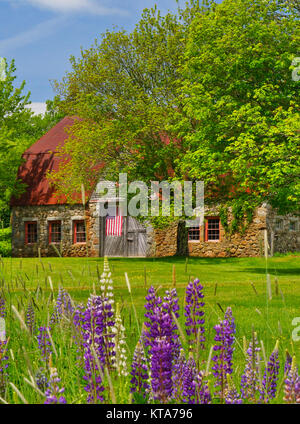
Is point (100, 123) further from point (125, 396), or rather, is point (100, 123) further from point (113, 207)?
point (125, 396)

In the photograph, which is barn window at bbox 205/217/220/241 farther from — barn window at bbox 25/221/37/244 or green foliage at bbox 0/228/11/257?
green foliage at bbox 0/228/11/257

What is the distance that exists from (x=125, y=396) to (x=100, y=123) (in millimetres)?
28638

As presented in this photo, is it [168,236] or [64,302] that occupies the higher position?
[168,236]

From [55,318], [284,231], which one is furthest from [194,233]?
[55,318]

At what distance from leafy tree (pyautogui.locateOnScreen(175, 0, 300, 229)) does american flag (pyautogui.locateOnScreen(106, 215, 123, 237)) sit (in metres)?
11.2

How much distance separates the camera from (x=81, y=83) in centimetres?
3212

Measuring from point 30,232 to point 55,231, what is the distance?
1965 mm

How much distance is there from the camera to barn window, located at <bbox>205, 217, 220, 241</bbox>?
3444 centimetres

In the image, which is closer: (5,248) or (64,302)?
(64,302)

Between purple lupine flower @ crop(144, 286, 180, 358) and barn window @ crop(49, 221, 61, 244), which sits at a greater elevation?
barn window @ crop(49, 221, 61, 244)

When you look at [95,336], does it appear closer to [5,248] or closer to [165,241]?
[165,241]

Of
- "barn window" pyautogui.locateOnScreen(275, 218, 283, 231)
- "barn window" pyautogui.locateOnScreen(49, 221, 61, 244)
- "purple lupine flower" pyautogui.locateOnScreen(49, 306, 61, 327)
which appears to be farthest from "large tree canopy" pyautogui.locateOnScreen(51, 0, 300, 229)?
"purple lupine flower" pyautogui.locateOnScreen(49, 306, 61, 327)

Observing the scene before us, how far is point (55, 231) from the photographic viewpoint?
123 ft

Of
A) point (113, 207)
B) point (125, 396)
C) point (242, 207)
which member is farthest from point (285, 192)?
point (125, 396)
